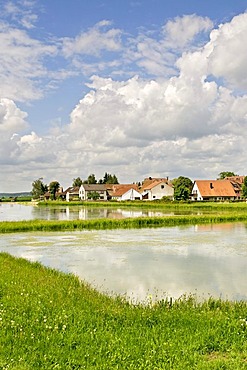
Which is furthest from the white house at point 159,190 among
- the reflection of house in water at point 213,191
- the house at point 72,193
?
the house at point 72,193

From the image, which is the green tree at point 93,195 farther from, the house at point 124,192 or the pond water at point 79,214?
the pond water at point 79,214

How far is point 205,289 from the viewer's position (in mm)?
12695

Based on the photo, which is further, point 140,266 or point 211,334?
point 140,266

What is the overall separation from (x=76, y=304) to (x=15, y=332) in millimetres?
2304

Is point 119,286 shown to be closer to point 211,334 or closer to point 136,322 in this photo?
point 136,322

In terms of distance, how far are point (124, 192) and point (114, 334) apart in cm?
10677

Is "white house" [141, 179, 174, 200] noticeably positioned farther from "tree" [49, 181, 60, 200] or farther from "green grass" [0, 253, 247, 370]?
"green grass" [0, 253, 247, 370]

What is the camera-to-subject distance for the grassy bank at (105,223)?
3456cm

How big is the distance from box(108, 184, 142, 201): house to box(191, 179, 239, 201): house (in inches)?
684

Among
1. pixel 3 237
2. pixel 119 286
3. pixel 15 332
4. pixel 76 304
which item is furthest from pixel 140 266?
pixel 3 237

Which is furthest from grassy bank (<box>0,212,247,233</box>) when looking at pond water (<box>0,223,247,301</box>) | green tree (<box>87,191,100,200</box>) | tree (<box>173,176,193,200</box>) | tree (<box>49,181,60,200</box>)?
tree (<box>49,181,60,200</box>)

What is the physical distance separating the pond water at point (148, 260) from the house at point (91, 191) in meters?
86.0

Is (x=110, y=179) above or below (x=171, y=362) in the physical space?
above

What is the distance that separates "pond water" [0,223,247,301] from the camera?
12969 mm
